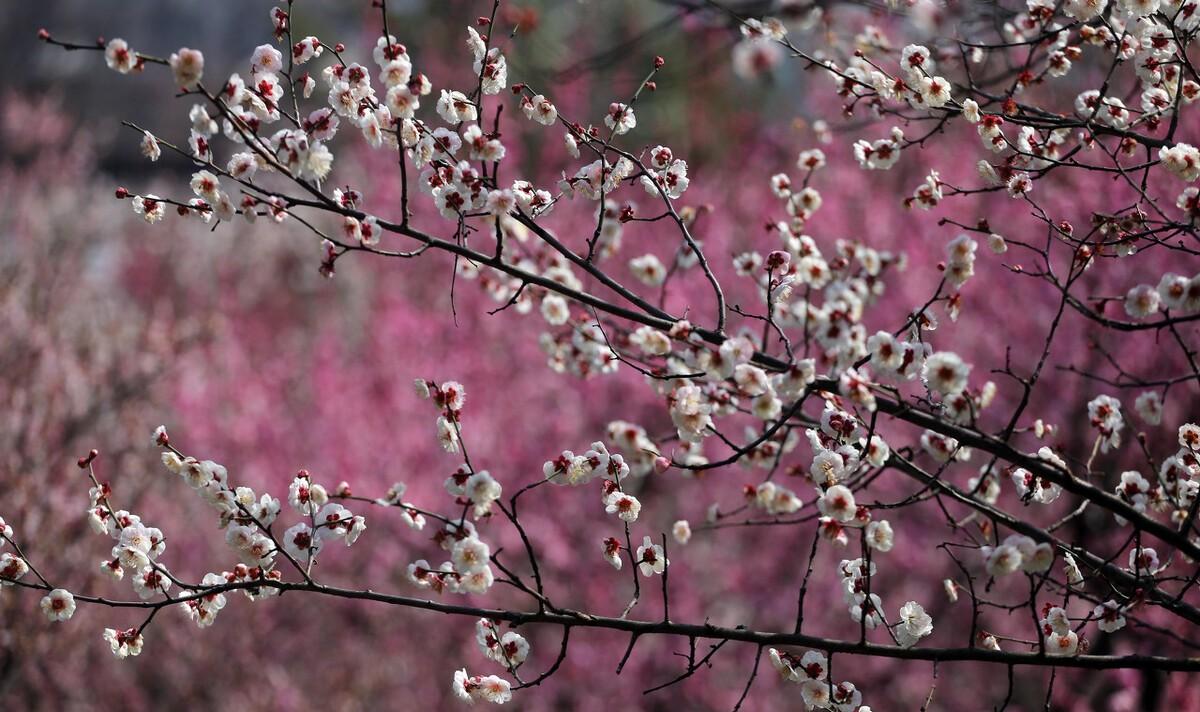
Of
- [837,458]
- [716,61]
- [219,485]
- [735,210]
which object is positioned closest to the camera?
[837,458]

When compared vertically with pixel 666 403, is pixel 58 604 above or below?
below

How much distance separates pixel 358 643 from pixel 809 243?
530 centimetres

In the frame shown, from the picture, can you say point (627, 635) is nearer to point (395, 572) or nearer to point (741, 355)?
point (395, 572)

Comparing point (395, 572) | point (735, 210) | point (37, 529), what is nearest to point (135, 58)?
point (37, 529)

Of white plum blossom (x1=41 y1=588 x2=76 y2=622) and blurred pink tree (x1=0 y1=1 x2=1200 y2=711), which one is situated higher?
blurred pink tree (x1=0 y1=1 x2=1200 y2=711)

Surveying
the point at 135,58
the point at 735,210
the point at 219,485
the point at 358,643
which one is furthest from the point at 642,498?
the point at 135,58

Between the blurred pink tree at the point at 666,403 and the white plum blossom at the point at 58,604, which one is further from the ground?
the blurred pink tree at the point at 666,403

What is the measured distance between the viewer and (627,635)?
6266 mm

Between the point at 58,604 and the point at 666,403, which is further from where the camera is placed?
the point at 666,403

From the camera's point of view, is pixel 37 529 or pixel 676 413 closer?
pixel 676 413

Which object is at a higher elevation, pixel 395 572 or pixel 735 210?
pixel 735 210

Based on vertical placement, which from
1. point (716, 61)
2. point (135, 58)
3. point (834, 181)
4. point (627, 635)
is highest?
point (834, 181)

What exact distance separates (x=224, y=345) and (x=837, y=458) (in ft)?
28.6

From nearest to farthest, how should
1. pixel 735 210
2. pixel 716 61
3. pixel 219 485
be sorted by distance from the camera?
1. pixel 219 485
2. pixel 716 61
3. pixel 735 210
